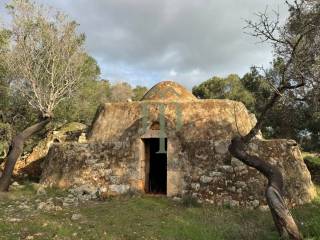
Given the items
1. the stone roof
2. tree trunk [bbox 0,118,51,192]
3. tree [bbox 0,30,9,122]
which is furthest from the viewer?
tree [bbox 0,30,9,122]

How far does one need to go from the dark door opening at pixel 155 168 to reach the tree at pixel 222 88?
10739mm

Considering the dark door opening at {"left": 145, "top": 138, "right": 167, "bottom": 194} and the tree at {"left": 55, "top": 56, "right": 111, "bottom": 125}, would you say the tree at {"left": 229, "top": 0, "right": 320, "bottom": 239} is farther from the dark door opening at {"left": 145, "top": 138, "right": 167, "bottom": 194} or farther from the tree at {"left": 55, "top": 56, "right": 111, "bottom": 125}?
the tree at {"left": 55, "top": 56, "right": 111, "bottom": 125}

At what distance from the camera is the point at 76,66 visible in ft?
49.5

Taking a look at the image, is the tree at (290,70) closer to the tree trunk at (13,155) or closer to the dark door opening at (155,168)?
the dark door opening at (155,168)

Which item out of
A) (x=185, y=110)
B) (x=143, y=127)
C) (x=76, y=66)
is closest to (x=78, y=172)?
(x=143, y=127)

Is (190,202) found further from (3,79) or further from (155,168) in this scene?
(3,79)

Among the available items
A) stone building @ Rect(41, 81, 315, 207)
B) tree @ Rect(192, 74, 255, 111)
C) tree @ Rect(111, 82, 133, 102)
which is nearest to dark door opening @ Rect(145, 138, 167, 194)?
stone building @ Rect(41, 81, 315, 207)

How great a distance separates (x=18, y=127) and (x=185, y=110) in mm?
7469

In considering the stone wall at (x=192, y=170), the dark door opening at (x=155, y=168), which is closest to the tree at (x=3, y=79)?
the stone wall at (x=192, y=170)

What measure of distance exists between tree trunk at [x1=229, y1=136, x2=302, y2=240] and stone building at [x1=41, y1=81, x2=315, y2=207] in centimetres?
195

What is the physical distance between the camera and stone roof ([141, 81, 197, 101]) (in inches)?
517

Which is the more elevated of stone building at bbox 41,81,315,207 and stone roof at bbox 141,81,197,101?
stone roof at bbox 141,81,197,101

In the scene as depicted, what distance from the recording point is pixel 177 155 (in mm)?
11453

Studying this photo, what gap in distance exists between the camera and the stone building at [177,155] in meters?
10.7
